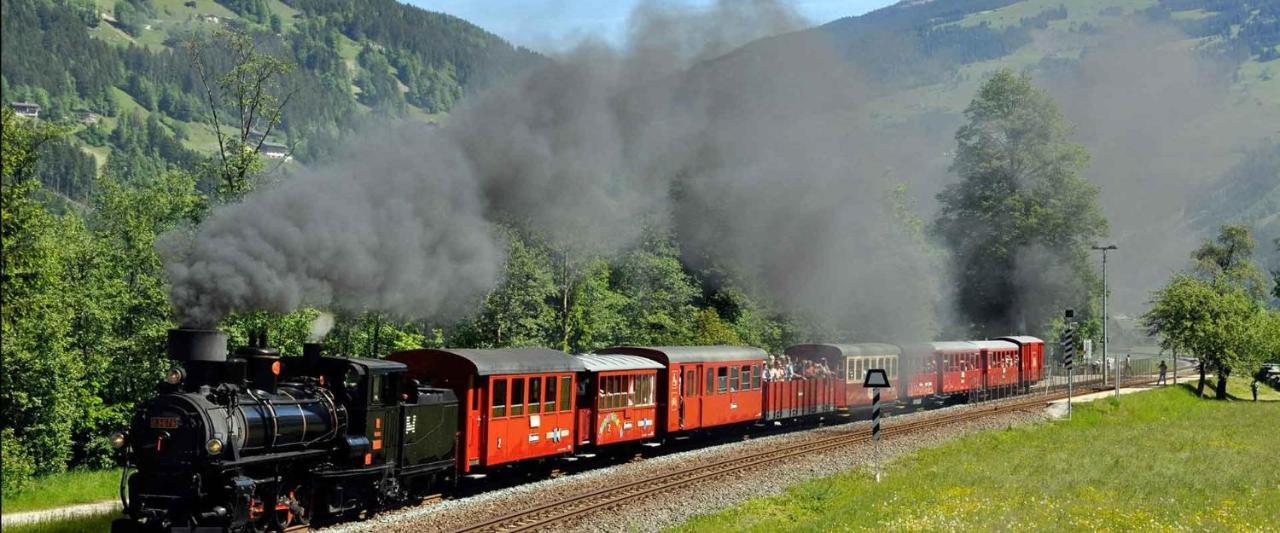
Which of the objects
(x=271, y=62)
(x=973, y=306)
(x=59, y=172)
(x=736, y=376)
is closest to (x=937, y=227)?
(x=973, y=306)

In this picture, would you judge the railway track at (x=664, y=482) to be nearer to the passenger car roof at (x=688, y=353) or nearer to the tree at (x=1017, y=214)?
the passenger car roof at (x=688, y=353)

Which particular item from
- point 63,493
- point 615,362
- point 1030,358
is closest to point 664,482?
point 615,362

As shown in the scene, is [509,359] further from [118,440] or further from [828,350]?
[828,350]

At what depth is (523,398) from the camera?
22719 mm

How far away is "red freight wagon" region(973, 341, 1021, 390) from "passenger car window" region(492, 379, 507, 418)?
3308 centimetres

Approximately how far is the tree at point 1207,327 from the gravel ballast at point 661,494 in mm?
34845

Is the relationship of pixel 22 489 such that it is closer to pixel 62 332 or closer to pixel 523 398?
pixel 62 332

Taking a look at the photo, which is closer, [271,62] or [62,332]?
[62,332]

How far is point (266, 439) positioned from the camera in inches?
617

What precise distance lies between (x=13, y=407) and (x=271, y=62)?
40.0 ft

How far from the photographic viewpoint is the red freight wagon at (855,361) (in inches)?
1515

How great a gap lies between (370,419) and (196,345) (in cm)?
379

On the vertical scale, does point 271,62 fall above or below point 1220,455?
above

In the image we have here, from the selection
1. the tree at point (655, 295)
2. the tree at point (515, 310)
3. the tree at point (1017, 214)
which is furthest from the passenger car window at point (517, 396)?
the tree at point (1017, 214)
